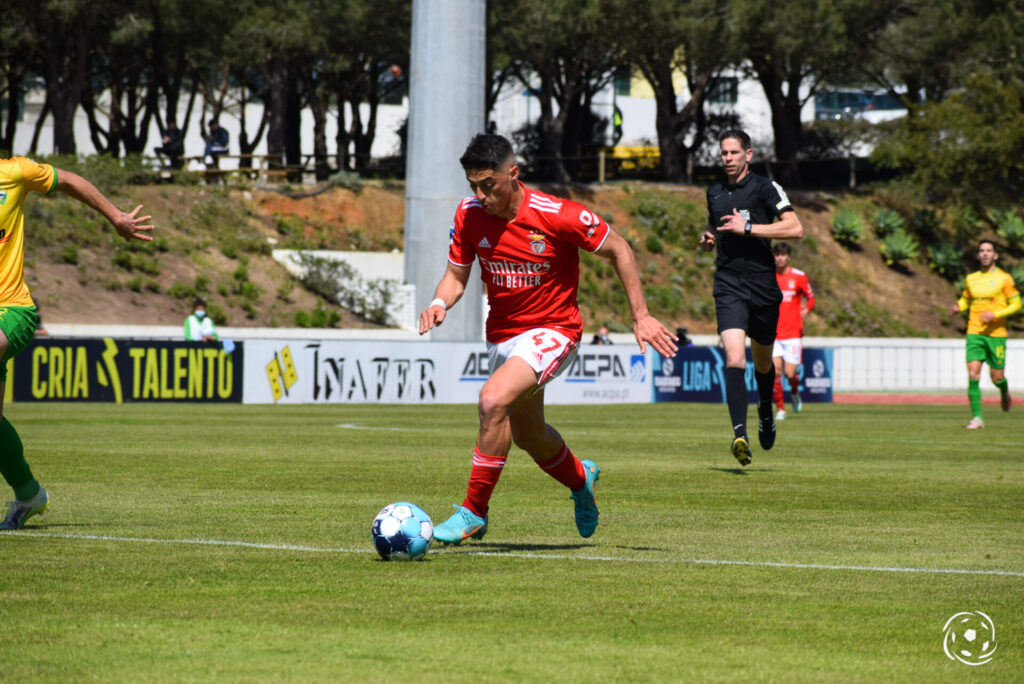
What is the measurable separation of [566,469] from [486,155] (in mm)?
1675

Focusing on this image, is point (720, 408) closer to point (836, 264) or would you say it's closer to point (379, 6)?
point (379, 6)

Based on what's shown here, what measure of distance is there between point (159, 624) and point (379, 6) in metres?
48.6

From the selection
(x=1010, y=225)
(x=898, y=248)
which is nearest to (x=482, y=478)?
(x=898, y=248)

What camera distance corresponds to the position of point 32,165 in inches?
316

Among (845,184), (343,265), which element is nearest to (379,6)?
(343,265)

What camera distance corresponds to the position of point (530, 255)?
24.8 ft

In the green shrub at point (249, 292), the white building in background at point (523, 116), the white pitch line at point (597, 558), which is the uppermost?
the white building in background at point (523, 116)

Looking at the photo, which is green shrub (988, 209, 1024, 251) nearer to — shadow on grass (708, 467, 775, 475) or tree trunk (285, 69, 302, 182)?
tree trunk (285, 69, 302, 182)

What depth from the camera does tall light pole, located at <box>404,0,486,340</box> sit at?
35.4m

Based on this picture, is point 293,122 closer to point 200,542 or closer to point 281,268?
point 281,268

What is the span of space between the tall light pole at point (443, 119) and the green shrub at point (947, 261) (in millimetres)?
30016

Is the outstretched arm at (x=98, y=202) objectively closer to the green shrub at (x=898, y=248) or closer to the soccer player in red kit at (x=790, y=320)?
the soccer player in red kit at (x=790, y=320)

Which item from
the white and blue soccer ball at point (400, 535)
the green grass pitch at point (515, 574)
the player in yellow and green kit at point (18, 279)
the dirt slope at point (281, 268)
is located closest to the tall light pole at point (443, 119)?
the dirt slope at point (281, 268)

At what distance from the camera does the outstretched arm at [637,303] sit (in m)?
7.23
